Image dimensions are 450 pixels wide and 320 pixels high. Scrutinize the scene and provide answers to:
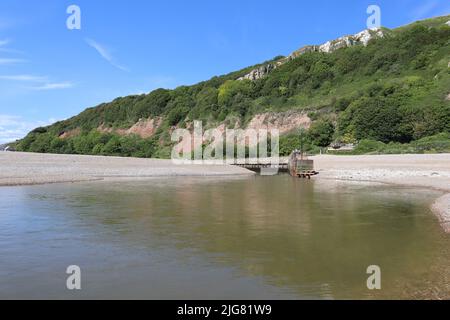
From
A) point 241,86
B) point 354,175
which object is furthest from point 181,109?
point 354,175

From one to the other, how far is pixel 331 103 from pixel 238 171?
172ft

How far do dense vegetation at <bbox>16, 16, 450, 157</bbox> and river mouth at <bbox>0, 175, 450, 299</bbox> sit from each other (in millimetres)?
45977

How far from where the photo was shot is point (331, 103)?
9862cm

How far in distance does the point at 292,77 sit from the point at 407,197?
109481 millimetres

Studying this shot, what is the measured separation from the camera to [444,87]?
276ft

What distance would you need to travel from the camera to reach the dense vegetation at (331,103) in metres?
76.2

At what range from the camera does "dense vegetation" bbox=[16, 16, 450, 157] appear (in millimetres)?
76250

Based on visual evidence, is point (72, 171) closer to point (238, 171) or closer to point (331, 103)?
point (238, 171)

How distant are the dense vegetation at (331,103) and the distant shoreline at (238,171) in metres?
12.4
